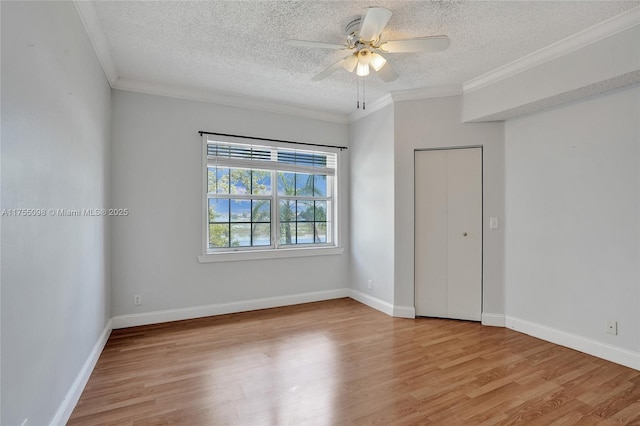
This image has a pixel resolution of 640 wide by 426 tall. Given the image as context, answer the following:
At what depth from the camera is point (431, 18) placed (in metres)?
Result: 2.20

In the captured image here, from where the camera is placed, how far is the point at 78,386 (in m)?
2.02

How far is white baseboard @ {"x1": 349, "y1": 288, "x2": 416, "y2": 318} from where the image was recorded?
3611 mm

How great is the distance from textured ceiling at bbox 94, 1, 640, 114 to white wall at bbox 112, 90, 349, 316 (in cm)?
39

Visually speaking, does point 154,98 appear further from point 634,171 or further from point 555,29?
point 634,171

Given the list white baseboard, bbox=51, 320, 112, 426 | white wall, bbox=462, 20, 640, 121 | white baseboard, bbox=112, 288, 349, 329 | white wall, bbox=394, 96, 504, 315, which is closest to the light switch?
white wall, bbox=394, 96, 504, 315

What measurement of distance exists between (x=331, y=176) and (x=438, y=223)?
1.70m

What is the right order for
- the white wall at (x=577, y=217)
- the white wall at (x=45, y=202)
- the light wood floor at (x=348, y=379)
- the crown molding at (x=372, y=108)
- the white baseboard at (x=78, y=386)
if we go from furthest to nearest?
the crown molding at (x=372, y=108), the white wall at (x=577, y=217), the light wood floor at (x=348, y=379), the white baseboard at (x=78, y=386), the white wall at (x=45, y=202)

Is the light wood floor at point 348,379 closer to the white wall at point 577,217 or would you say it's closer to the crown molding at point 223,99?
the white wall at point 577,217

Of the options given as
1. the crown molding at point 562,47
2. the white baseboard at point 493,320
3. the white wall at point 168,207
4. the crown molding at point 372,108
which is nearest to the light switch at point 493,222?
the white baseboard at point 493,320

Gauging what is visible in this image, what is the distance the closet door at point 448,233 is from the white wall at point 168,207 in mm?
1925

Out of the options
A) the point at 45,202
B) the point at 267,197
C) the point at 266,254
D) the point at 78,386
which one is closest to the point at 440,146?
the point at 267,197

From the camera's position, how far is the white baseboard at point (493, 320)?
3324 millimetres

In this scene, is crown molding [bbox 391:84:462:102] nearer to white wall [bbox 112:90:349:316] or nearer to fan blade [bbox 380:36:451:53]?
fan blade [bbox 380:36:451:53]

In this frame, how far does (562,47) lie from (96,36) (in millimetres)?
3789
